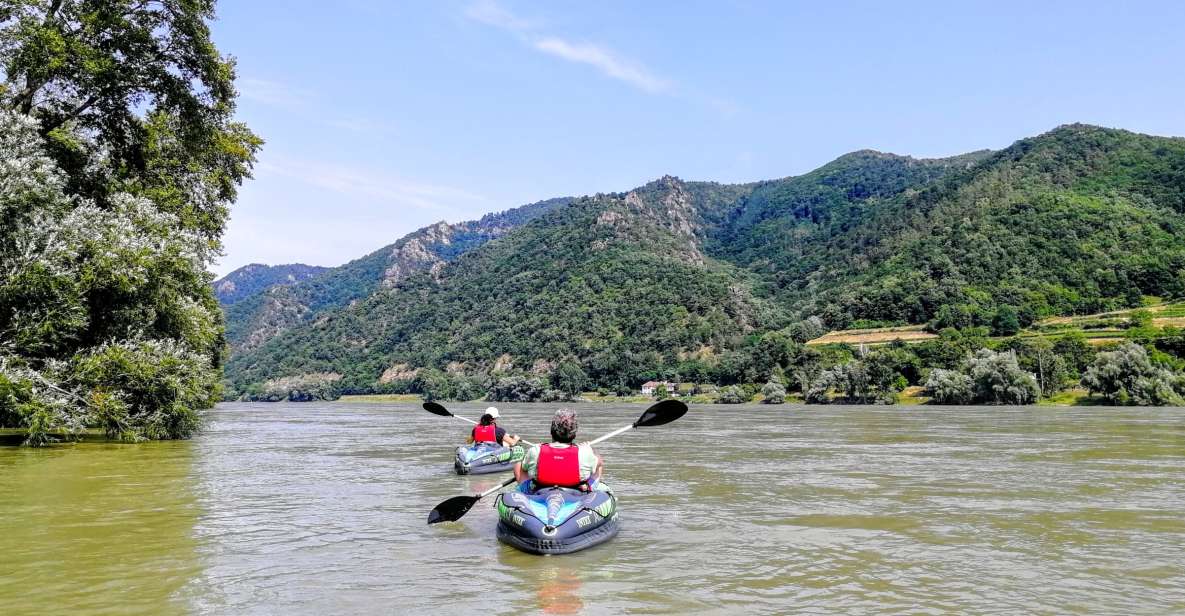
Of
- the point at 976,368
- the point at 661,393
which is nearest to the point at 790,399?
the point at 976,368

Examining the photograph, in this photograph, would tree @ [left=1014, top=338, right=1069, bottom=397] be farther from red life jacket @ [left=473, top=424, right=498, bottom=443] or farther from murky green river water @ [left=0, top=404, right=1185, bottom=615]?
red life jacket @ [left=473, top=424, right=498, bottom=443]

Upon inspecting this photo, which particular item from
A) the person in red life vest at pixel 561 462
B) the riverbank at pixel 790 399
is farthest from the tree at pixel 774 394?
the person in red life vest at pixel 561 462

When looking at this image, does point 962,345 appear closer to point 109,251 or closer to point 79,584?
point 109,251

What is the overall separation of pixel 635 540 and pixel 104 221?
23910 mm

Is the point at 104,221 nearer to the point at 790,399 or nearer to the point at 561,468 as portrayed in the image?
the point at 561,468

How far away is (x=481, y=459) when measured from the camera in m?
23.8

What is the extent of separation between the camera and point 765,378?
406 feet

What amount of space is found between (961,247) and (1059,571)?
493ft

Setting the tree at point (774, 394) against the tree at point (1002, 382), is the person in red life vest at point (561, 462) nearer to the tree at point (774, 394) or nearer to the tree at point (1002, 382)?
the tree at point (1002, 382)

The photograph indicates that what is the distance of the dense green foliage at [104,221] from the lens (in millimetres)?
26656

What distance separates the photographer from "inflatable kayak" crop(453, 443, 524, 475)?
23719 mm

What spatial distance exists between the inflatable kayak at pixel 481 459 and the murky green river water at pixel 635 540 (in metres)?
0.78

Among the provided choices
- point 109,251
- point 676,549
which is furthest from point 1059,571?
point 109,251

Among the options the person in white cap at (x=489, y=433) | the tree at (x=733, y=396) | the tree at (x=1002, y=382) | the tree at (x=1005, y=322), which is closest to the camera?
the person in white cap at (x=489, y=433)
